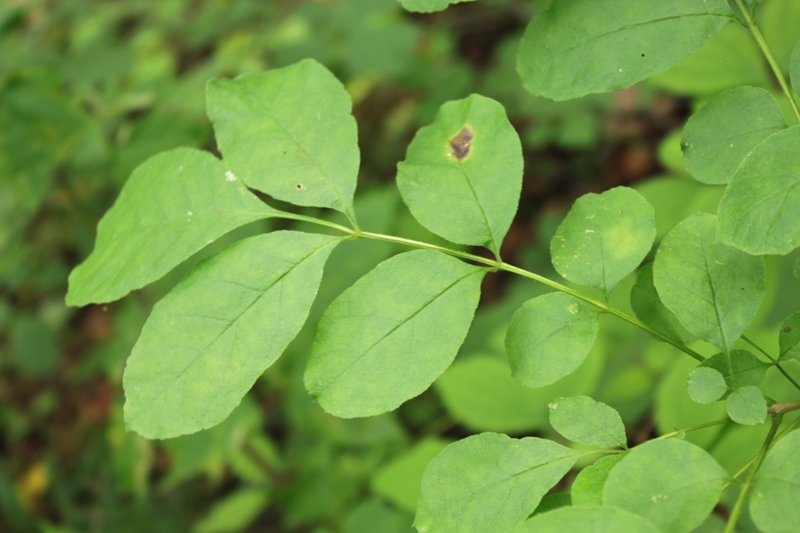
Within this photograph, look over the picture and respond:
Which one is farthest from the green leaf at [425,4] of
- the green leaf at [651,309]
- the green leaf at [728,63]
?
the green leaf at [728,63]

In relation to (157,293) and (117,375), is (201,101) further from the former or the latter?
(117,375)

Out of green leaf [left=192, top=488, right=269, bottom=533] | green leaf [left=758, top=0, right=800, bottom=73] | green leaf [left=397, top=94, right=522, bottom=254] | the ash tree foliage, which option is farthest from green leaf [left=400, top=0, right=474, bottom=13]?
green leaf [left=192, top=488, right=269, bottom=533]

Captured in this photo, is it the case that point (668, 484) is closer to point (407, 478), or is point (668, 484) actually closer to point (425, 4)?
point (425, 4)

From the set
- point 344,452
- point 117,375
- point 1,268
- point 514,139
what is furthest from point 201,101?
point 514,139

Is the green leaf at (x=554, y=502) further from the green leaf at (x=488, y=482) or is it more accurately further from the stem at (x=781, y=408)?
the stem at (x=781, y=408)

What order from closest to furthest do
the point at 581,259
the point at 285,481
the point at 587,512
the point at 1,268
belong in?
the point at 587,512 → the point at 581,259 → the point at 285,481 → the point at 1,268

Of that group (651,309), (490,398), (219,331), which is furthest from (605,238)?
(490,398)
